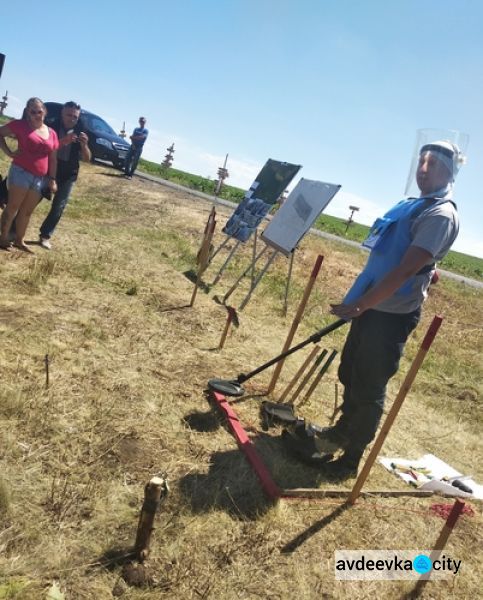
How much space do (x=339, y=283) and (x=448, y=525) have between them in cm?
861

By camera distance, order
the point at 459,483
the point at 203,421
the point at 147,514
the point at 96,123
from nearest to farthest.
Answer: the point at 147,514 < the point at 203,421 < the point at 459,483 < the point at 96,123

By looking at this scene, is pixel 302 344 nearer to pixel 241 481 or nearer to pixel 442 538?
pixel 241 481

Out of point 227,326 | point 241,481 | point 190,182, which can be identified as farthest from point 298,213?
point 190,182

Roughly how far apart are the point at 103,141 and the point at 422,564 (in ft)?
55.1

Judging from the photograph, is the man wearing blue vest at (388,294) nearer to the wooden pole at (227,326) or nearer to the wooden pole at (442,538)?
the wooden pole at (442,538)

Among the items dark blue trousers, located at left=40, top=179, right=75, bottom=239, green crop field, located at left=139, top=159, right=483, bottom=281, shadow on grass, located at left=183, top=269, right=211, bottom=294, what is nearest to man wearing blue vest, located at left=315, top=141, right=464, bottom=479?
shadow on grass, located at left=183, top=269, right=211, bottom=294

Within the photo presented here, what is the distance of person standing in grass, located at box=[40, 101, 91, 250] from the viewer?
6426 millimetres

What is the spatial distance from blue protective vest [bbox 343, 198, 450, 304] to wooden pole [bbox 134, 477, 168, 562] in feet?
5.94

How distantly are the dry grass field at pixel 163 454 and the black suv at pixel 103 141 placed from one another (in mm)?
11007

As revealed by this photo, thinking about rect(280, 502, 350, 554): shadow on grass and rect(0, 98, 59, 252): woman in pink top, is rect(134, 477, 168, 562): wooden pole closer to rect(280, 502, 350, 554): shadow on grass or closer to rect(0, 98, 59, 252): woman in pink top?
rect(280, 502, 350, 554): shadow on grass

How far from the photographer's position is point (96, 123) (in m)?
17.3

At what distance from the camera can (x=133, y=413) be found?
12.1ft

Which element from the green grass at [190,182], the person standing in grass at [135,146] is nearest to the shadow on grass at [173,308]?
the person standing in grass at [135,146]

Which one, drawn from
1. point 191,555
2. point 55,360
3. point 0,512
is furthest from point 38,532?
point 55,360
